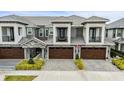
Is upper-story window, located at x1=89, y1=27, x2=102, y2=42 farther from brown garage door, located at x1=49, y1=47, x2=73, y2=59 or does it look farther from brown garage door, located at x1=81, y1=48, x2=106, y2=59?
brown garage door, located at x1=49, y1=47, x2=73, y2=59

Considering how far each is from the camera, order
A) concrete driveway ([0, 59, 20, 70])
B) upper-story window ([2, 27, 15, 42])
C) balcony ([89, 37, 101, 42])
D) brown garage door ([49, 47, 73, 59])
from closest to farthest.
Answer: concrete driveway ([0, 59, 20, 70]) < brown garage door ([49, 47, 73, 59]) < balcony ([89, 37, 101, 42]) < upper-story window ([2, 27, 15, 42])

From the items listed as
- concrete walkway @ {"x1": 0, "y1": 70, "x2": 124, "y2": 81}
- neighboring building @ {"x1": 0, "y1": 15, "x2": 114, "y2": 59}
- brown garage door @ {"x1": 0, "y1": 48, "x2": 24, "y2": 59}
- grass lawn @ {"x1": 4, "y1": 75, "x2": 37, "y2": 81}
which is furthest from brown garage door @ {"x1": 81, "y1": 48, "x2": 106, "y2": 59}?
grass lawn @ {"x1": 4, "y1": 75, "x2": 37, "y2": 81}

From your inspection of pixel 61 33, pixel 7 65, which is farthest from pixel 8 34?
pixel 61 33

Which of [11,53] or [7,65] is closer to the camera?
[7,65]

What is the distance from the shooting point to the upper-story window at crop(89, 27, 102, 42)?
52.6ft

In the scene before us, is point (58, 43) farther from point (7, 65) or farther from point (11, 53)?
point (7, 65)

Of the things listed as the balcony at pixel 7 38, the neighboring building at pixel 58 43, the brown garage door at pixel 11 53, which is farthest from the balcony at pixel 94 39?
the balcony at pixel 7 38

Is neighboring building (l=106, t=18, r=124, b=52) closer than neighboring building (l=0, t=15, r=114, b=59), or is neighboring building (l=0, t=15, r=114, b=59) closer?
neighboring building (l=0, t=15, r=114, b=59)

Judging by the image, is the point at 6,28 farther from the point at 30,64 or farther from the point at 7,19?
the point at 30,64

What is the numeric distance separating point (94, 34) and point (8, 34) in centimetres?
942

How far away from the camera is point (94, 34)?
54.1 feet

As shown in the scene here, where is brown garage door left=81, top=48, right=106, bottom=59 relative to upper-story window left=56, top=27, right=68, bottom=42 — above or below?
below

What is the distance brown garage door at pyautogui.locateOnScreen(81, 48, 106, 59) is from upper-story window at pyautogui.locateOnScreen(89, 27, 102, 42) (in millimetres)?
1141

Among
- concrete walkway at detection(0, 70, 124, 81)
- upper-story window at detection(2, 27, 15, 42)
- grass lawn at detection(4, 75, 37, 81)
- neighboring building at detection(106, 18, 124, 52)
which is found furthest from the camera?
neighboring building at detection(106, 18, 124, 52)
